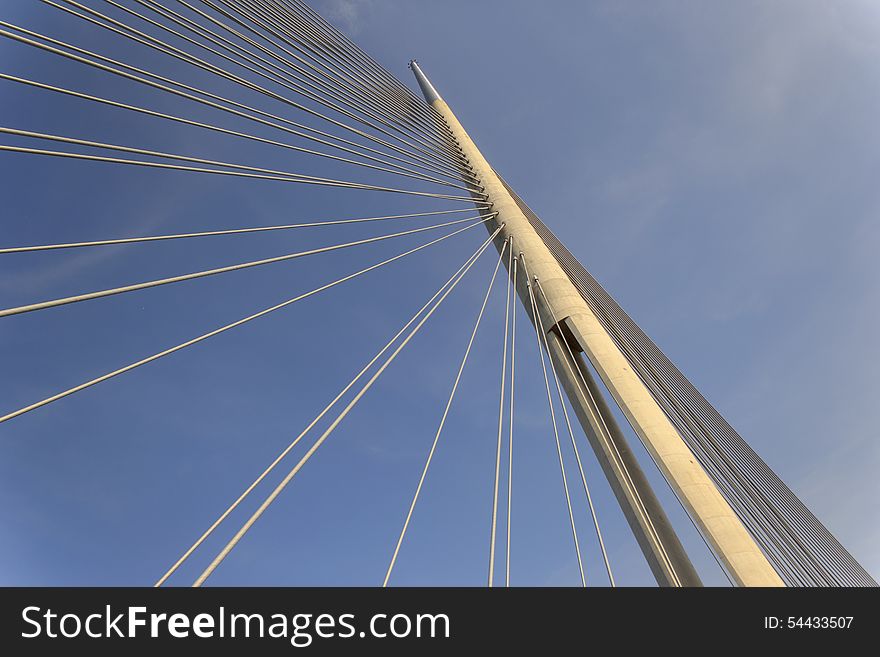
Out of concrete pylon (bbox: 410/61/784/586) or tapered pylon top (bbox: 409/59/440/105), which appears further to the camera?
tapered pylon top (bbox: 409/59/440/105)

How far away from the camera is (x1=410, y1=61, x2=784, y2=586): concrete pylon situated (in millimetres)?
4145

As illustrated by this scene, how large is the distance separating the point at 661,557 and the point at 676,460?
0.81 m

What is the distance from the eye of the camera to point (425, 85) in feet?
44.7

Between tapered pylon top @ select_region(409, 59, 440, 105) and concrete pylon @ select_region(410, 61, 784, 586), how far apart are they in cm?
638

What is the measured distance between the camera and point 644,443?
495 centimetres

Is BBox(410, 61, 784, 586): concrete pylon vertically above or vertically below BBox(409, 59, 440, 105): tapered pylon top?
below

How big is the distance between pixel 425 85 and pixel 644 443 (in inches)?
446

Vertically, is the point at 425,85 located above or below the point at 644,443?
above

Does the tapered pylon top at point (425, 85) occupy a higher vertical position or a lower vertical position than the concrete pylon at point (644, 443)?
higher

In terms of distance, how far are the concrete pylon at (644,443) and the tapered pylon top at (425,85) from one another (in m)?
6.38

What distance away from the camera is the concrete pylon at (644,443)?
4145mm

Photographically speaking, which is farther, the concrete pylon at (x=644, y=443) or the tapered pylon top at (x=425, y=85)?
the tapered pylon top at (x=425, y=85)

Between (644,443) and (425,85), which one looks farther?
(425,85)

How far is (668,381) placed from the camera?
691 centimetres
